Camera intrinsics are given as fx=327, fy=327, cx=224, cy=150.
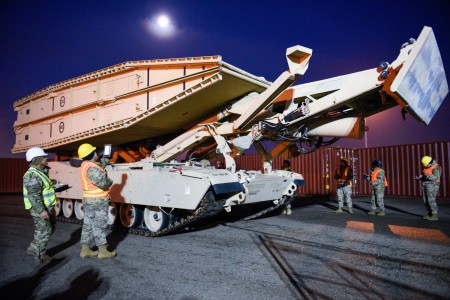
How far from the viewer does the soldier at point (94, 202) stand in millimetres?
5156

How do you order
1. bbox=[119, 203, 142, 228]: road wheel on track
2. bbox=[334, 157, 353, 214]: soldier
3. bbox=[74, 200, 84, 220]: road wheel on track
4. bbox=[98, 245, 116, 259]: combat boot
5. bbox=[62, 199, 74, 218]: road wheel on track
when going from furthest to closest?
bbox=[334, 157, 353, 214]: soldier
bbox=[62, 199, 74, 218]: road wheel on track
bbox=[74, 200, 84, 220]: road wheel on track
bbox=[119, 203, 142, 228]: road wheel on track
bbox=[98, 245, 116, 259]: combat boot

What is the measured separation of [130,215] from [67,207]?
9.83 ft

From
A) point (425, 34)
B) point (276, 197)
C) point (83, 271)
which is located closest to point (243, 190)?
point (276, 197)

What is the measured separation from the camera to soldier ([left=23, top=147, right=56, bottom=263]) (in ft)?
16.0

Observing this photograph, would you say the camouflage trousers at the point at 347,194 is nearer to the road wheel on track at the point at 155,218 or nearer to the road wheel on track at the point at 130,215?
the road wheel on track at the point at 155,218

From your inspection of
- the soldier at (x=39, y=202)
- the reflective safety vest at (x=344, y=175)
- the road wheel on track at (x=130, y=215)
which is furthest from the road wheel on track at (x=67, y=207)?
the reflective safety vest at (x=344, y=175)

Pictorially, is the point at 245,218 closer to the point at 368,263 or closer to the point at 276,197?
the point at 276,197

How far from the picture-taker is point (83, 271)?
14.9 ft

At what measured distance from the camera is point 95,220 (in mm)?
5258

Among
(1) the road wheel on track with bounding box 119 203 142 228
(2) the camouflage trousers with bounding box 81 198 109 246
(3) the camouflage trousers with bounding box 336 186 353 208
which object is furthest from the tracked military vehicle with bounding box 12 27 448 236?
(3) the camouflage trousers with bounding box 336 186 353 208

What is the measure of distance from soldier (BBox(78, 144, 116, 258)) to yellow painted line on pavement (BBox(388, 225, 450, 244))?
595 centimetres

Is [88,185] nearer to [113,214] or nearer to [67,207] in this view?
[113,214]

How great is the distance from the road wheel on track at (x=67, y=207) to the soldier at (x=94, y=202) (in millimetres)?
4809

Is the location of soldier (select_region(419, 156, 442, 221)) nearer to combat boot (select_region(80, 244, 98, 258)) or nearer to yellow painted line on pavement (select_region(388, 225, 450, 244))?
yellow painted line on pavement (select_region(388, 225, 450, 244))
